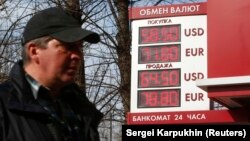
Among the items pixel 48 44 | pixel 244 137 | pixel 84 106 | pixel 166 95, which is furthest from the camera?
pixel 166 95

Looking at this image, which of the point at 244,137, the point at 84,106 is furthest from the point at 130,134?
the point at 84,106

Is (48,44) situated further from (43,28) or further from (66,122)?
(66,122)

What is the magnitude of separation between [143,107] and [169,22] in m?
1.53

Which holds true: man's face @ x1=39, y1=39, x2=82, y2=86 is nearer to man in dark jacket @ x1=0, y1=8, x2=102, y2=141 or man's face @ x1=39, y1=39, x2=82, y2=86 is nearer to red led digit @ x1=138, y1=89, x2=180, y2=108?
man in dark jacket @ x1=0, y1=8, x2=102, y2=141

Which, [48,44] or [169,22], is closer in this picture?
[48,44]

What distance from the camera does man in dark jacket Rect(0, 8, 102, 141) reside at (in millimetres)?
2342

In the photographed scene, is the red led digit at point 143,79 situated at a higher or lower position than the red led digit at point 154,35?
lower

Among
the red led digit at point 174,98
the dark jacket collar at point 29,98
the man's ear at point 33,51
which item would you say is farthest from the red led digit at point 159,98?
the man's ear at point 33,51

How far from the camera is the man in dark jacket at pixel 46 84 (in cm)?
234

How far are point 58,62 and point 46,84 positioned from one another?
10 cm

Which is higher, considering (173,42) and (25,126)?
(173,42)

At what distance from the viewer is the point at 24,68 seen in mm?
2553

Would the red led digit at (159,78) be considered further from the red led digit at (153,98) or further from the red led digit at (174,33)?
the red led digit at (174,33)

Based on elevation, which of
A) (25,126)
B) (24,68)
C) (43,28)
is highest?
(43,28)
